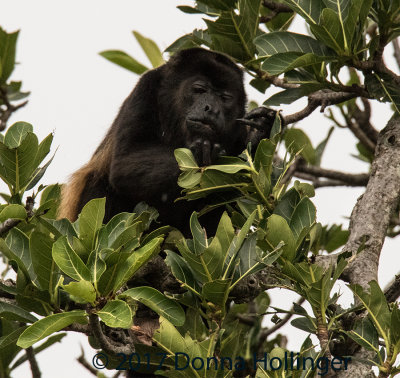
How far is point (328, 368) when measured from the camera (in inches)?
93.7

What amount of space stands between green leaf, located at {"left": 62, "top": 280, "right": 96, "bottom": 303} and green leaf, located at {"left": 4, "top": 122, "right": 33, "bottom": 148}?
0.85 m

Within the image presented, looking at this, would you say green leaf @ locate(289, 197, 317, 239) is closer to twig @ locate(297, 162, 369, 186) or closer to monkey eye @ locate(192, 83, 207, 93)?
twig @ locate(297, 162, 369, 186)

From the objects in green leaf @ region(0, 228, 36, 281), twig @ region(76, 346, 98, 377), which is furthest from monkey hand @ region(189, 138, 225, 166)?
green leaf @ region(0, 228, 36, 281)

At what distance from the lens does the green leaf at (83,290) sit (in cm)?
228

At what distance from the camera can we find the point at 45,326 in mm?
2328

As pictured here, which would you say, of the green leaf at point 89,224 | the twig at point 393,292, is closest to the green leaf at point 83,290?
the green leaf at point 89,224

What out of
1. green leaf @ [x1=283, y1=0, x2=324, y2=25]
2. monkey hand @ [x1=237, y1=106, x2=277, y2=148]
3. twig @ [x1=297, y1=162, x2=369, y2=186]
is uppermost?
green leaf @ [x1=283, y1=0, x2=324, y2=25]

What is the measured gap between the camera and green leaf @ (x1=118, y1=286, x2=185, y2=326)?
245cm

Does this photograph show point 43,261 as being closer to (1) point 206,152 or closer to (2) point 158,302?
(2) point 158,302

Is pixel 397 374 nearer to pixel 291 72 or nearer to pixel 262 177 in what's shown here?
pixel 262 177

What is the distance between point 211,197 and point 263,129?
783 millimetres

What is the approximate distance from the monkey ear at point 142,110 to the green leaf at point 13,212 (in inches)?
66.8

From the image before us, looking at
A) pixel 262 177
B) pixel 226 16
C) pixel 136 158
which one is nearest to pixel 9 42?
pixel 136 158

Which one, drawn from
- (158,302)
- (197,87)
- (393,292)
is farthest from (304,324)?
(197,87)
